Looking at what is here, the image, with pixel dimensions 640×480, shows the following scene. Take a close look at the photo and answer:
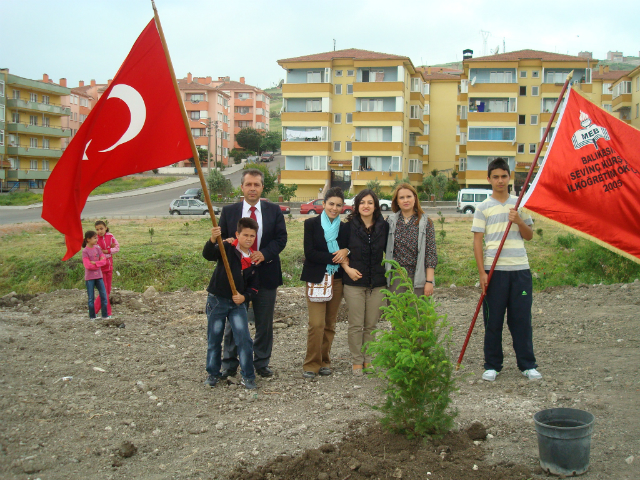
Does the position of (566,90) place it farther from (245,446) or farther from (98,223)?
(98,223)

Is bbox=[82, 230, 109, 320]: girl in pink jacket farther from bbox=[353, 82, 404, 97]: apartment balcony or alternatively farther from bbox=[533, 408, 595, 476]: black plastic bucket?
bbox=[353, 82, 404, 97]: apartment balcony

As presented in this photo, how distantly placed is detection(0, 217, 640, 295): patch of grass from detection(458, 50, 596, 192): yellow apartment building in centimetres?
3264

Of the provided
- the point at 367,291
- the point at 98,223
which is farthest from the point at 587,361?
the point at 98,223

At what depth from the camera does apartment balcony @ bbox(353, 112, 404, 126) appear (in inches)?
2020

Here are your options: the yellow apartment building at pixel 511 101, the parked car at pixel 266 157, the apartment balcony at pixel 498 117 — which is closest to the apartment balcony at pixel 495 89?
the yellow apartment building at pixel 511 101

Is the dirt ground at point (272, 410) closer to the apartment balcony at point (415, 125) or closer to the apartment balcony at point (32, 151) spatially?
the apartment balcony at point (415, 125)

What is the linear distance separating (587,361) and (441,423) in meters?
3.15

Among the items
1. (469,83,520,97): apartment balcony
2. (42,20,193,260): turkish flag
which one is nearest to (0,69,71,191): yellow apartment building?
(469,83,520,97): apartment balcony

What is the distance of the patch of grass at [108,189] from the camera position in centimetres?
4734

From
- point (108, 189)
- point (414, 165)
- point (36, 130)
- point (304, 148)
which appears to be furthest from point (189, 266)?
point (36, 130)

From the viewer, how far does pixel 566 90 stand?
18.8 feet

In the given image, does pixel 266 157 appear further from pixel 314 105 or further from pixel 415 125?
pixel 415 125

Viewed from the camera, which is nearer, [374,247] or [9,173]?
[374,247]

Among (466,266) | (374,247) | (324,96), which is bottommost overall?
(466,266)
